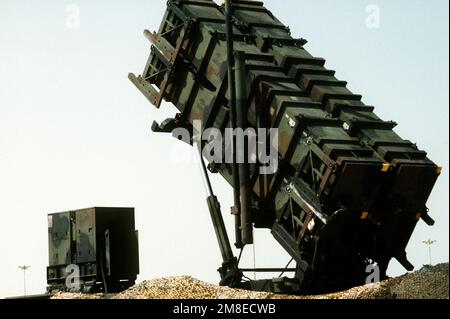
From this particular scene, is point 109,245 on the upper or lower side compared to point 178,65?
lower

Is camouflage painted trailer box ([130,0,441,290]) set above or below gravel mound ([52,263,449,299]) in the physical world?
above

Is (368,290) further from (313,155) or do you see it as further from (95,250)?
(95,250)

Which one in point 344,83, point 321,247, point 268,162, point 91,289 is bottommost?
point 91,289

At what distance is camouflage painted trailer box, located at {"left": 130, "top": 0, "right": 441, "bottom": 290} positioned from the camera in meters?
14.6

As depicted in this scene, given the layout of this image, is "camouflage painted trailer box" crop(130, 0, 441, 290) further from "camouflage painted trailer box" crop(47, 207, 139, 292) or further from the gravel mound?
"camouflage painted trailer box" crop(47, 207, 139, 292)

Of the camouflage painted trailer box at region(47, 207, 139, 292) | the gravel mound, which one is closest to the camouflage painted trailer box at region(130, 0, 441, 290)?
the gravel mound

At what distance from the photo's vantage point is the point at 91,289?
17.9 meters

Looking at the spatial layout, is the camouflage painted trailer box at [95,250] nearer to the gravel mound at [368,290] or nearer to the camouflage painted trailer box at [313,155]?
the gravel mound at [368,290]

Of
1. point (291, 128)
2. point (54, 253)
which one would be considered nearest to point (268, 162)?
point (291, 128)

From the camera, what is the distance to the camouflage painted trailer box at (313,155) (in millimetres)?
14609

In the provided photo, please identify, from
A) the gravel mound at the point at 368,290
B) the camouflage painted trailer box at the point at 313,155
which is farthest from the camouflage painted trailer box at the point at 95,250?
the camouflage painted trailer box at the point at 313,155

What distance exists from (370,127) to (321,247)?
2359 mm

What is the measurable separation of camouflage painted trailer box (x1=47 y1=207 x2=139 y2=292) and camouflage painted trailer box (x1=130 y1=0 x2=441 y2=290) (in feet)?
9.09

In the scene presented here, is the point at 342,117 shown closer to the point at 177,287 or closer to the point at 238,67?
the point at 238,67
